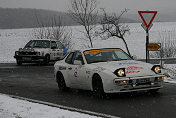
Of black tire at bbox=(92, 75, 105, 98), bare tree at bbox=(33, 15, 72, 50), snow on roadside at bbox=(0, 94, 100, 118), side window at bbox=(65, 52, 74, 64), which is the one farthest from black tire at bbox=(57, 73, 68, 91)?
bare tree at bbox=(33, 15, 72, 50)

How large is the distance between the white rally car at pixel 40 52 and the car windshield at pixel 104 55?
1435 cm

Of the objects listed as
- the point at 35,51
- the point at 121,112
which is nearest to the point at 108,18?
the point at 35,51

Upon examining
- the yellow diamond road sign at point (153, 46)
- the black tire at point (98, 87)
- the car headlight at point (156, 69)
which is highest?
the yellow diamond road sign at point (153, 46)

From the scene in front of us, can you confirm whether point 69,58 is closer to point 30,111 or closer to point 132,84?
point 132,84

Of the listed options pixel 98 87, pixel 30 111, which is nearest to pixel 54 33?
pixel 98 87

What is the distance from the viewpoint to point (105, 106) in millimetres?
8883

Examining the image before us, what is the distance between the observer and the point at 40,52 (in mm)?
25219

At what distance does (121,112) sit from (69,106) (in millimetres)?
1504

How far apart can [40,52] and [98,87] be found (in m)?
15.6

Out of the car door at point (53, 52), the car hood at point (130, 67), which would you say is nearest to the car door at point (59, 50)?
the car door at point (53, 52)

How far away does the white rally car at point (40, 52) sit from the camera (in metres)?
25.2

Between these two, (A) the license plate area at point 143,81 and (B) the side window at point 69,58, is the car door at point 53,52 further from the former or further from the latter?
(A) the license plate area at point 143,81

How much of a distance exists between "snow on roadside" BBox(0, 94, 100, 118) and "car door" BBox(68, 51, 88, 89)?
1.85 meters

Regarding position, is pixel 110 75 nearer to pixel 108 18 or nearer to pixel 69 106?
pixel 69 106
